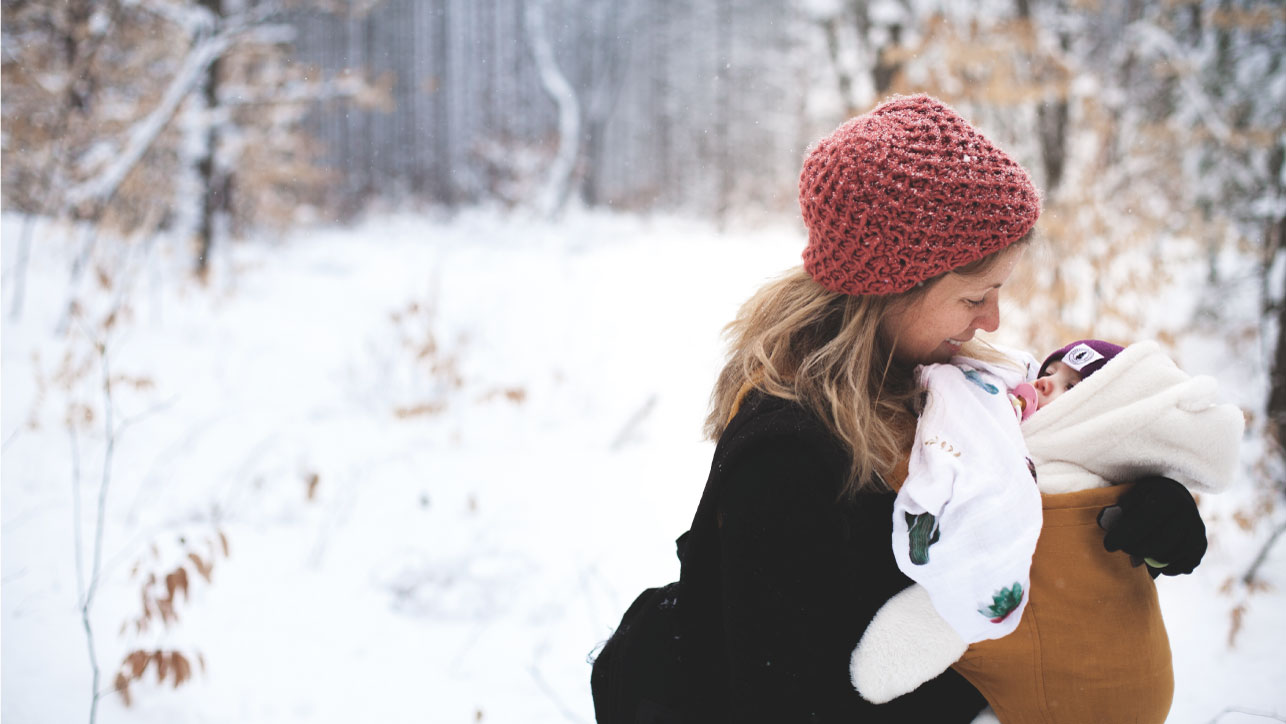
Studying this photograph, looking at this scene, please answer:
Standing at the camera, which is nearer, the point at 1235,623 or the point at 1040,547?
the point at 1040,547

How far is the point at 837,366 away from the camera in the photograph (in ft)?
3.92

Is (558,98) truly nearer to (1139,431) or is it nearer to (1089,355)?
(1089,355)

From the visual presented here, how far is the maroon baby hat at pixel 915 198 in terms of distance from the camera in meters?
1.07

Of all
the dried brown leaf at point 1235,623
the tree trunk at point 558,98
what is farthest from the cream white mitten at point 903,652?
the tree trunk at point 558,98

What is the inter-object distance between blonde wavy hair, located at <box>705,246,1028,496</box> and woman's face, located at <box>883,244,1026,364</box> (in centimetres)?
1

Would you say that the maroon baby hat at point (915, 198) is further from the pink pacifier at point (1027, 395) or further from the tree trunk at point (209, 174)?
the tree trunk at point (209, 174)

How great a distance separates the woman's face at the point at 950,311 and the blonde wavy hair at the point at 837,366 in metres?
0.01

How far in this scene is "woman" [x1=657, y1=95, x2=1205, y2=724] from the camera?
3.40 ft

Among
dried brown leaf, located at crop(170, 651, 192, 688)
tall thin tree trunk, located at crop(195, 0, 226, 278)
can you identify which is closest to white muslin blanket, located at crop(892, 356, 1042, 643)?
dried brown leaf, located at crop(170, 651, 192, 688)

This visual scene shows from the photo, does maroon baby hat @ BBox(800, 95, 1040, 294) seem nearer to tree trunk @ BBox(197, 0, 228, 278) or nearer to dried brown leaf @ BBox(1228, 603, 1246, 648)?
dried brown leaf @ BBox(1228, 603, 1246, 648)

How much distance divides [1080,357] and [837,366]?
0.59m

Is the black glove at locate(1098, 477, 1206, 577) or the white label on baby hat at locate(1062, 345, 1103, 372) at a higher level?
the white label on baby hat at locate(1062, 345, 1103, 372)

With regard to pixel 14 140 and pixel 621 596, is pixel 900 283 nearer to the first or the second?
pixel 621 596

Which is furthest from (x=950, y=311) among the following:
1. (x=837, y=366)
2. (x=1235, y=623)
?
(x=1235, y=623)
